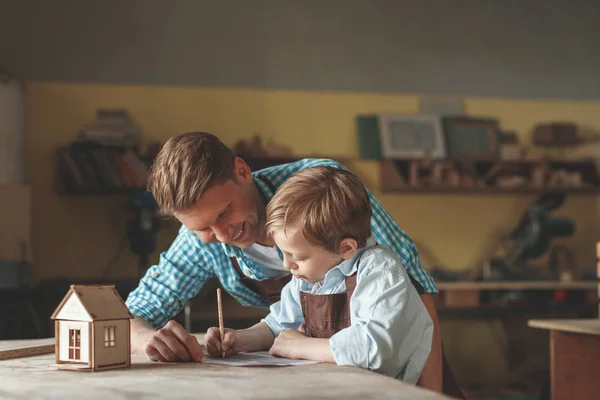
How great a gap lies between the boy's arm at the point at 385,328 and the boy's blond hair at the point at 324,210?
0.30 ft

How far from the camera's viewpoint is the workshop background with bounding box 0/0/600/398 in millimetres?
5480

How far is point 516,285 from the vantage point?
5566mm

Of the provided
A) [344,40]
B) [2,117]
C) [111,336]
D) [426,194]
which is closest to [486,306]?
[426,194]

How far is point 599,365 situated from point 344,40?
12.5 ft

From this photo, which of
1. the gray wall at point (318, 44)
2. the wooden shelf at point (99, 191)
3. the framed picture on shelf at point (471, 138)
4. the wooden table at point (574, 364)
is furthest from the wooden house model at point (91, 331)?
the framed picture on shelf at point (471, 138)

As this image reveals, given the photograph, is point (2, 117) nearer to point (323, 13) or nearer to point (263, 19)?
point (263, 19)

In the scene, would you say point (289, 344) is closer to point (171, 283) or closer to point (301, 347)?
point (301, 347)

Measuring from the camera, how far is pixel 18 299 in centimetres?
474

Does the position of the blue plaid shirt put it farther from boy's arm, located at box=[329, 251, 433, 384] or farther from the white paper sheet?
boy's arm, located at box=[329, 251, 433, 384]

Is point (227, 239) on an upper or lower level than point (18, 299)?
upper

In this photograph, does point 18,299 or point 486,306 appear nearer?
point 18,299

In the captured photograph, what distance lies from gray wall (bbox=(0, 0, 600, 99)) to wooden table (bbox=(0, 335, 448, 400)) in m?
4.46

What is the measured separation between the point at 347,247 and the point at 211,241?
52 cm

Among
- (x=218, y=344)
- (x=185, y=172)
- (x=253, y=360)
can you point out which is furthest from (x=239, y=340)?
(x=185, y=172)
